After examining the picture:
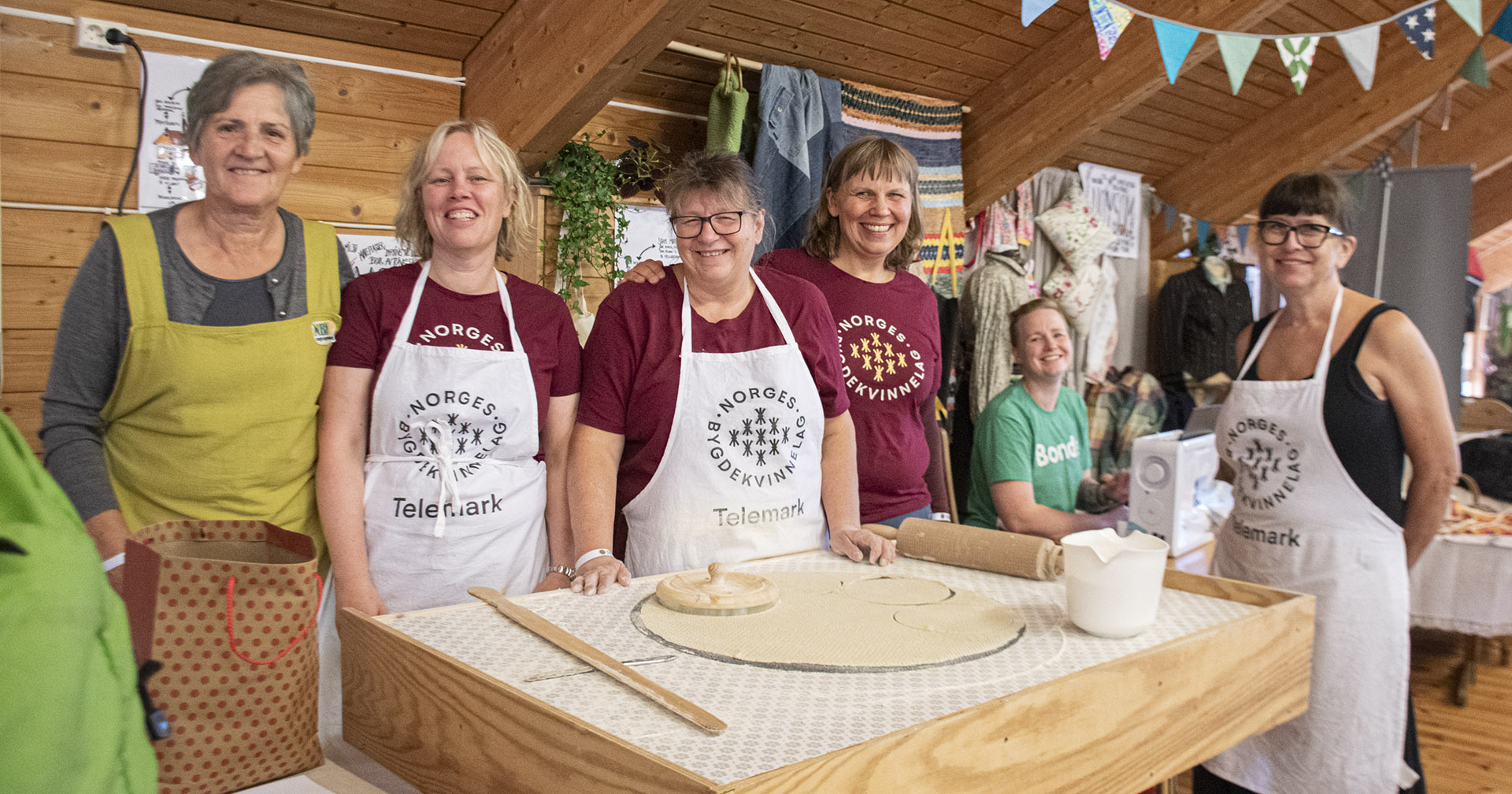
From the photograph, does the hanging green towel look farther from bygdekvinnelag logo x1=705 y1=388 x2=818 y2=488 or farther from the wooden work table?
the wooden work table

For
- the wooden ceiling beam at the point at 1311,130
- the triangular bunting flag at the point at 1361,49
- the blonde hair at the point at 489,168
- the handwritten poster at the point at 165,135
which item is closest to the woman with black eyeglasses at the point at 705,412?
the blonde hair at the point at 489,168

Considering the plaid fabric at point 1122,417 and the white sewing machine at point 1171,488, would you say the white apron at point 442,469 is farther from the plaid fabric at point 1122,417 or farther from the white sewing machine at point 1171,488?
the plaid fabric at point 1122,417

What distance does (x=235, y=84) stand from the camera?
1.41 metres

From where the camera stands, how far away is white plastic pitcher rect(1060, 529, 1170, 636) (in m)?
0.99

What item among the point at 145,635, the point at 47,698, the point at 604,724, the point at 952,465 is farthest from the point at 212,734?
the point at 952,465

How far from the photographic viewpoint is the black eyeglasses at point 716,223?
61.5 inches

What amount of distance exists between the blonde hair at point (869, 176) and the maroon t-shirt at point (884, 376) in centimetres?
4

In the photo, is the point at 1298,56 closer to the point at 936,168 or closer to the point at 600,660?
the point at 936,168

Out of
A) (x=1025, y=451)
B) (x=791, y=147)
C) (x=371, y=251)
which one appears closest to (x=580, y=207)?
(x=371, y=251)

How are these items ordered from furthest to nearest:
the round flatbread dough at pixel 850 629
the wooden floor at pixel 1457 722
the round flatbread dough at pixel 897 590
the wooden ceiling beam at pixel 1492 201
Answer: the wooden ceiling beam at pixel 1492 201 < the wooden floor at pixel 1457 722 < the round flatbread dough at pixel 897 590 < the round flatbread dough at pixel 850 629

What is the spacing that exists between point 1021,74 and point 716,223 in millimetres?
3060

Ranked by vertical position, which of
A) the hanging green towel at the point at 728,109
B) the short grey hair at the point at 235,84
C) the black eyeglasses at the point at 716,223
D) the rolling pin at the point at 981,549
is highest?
the hanging green towel at the point at 728,109

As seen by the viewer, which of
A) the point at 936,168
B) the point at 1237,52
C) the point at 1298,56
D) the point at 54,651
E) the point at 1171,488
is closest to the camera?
the point at 54,651

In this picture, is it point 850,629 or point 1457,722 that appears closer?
point 850,629
